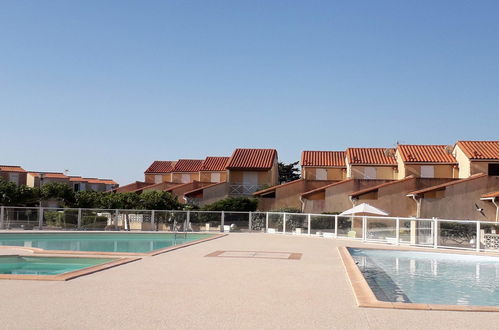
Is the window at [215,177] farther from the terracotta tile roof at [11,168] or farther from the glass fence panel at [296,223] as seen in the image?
the terracotta tile roof at [11,168]

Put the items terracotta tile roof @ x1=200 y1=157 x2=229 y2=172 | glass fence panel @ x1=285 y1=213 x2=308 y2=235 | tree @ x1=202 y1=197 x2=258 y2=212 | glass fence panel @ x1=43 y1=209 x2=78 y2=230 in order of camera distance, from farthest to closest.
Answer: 1. terracotta tile roof @ x1=200 y1=157 x2=229 y2=172
2. tree @ x1=202 y1=197 x2=258 y2=212
3. glass fence panel @ x1=43 y1=209 x2=78 y2=230
4. glass fence panel @ x1=285 y1=213 x2=308 y2=235

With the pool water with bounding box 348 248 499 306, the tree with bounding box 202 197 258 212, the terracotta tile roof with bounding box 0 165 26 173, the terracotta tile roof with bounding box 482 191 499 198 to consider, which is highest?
the terracotta tile roof with bounding box 0 165 26 173

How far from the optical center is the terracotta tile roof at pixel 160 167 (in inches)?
2539

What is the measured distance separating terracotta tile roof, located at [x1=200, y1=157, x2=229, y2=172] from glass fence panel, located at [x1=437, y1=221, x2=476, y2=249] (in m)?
36.3

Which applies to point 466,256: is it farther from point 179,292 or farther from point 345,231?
point 179,292

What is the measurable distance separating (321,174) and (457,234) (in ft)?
90.3

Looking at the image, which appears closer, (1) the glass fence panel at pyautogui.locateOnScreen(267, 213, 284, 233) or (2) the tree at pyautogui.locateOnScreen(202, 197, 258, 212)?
(1) the glass fence panel at pyautogui.locateOnScreen(267, 213, 284, 233)

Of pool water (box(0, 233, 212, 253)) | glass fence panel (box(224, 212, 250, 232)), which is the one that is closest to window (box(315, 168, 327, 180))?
glass fence panel (box(224, 212, 250, 232))

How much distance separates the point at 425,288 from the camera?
12.6 m

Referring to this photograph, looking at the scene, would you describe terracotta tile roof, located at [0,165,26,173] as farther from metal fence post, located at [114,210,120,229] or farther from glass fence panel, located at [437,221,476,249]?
glass fence panel, located at [437,221,476,249]

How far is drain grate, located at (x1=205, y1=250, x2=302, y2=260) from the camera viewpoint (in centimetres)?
1642

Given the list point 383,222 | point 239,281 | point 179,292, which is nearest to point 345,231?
point 383,222

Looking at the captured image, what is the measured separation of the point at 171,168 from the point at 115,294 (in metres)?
55.8

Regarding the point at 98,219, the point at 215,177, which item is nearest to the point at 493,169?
the point at 98,219
